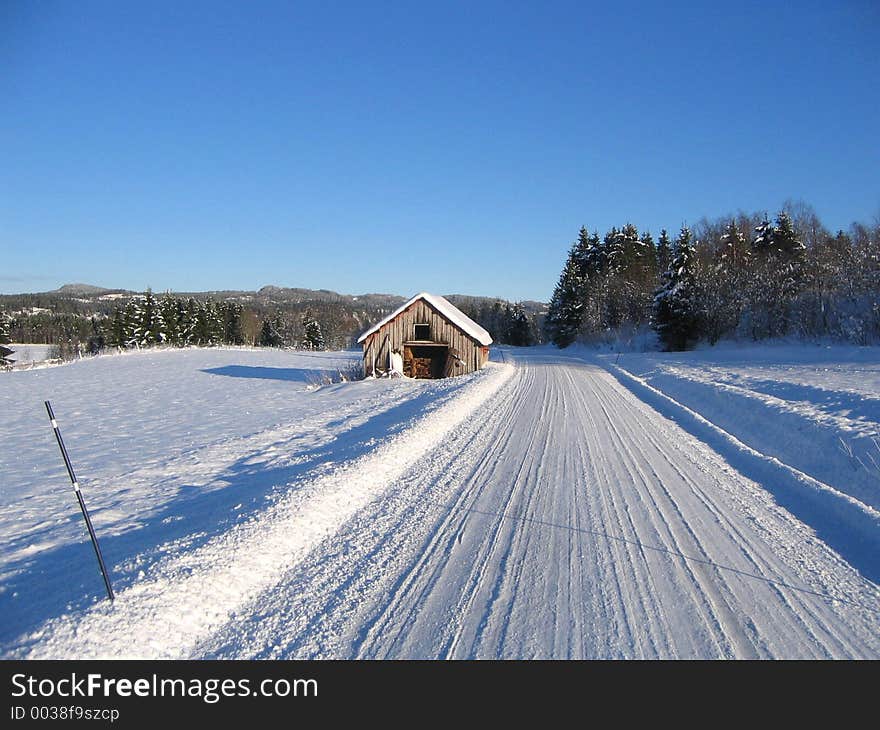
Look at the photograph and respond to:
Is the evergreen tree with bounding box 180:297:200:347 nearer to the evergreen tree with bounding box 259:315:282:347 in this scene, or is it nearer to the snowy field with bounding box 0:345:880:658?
the evergreen tree with bounding box 259:315:282:347

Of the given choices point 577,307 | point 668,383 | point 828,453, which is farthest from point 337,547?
point 577,307

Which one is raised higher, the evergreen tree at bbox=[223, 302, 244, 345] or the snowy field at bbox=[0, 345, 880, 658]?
the evergreen tree at bbox=[223, 302, 244, 345]

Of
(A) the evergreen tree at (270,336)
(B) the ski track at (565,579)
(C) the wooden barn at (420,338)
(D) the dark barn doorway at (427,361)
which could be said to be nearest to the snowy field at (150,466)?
(B) the ski track at (565,579)

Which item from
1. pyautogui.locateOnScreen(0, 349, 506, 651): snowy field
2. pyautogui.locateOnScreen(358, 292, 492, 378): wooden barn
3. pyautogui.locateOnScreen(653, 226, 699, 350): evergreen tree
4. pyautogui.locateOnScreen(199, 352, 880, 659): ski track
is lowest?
pyautogui.locateOnScreen(0, 349, 506, 651): snowy field

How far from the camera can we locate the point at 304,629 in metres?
3.42

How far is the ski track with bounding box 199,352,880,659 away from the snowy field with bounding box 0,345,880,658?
0.07 feet

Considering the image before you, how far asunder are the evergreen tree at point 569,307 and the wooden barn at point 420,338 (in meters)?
37.4

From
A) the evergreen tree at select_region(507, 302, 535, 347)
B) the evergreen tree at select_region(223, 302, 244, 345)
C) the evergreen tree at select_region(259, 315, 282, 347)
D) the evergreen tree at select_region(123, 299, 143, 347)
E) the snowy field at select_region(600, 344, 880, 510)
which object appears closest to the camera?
the snowy field at select_region(600, 344, 880, 510)

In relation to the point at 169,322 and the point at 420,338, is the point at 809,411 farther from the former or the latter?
the point at 169,322

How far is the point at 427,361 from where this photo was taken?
2875 centimetres

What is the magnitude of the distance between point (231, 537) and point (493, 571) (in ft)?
8.51

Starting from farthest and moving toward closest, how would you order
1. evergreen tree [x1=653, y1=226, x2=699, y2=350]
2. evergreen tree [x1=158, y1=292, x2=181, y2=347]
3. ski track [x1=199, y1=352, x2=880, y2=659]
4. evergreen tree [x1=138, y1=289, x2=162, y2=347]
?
evergreen tree [x1=158, y1=292, x2=181, y2=347]
evergreen tree [x1=138, y1=289, x2=162, y2=347]
evergreen tree [x1=653, y1=226, x2=699, y2=350]
ski track [x1=199, y1=352, x2=880, y2=659]

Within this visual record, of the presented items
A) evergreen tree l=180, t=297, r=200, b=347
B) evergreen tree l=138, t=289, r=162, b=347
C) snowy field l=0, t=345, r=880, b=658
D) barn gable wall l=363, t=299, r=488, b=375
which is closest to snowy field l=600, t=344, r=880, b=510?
snowy field l=0, t=345, r=880, b=658

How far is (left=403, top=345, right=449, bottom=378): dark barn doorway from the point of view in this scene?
27.8 meters
